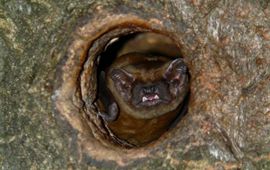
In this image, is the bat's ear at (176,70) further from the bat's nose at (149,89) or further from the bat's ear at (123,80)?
the bat's ear at (123,80)

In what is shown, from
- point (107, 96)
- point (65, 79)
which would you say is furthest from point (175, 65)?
point (65, 79)

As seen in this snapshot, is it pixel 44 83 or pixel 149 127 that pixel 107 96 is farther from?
pixel 44 83

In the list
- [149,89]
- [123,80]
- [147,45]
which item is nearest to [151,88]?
[149,89]

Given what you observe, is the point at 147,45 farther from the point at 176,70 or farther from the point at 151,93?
the point at 176,70

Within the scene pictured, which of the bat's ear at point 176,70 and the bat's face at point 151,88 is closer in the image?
the bat's ear at point 176,70

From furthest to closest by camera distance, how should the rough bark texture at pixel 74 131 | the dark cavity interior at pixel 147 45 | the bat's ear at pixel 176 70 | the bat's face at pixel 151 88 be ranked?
the dark cavity interior at pixel 147 45 < the bat's face at pixel 151 88 < the bat's ear at pixel 176 70 < the rough bark texture at pixel 74 131

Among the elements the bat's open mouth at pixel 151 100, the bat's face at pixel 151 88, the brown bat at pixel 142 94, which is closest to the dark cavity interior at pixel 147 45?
the brown bat at pixel 142 94

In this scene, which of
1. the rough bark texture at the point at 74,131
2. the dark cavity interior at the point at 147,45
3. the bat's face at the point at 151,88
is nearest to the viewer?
the rough bark texture at the point at 74,131
